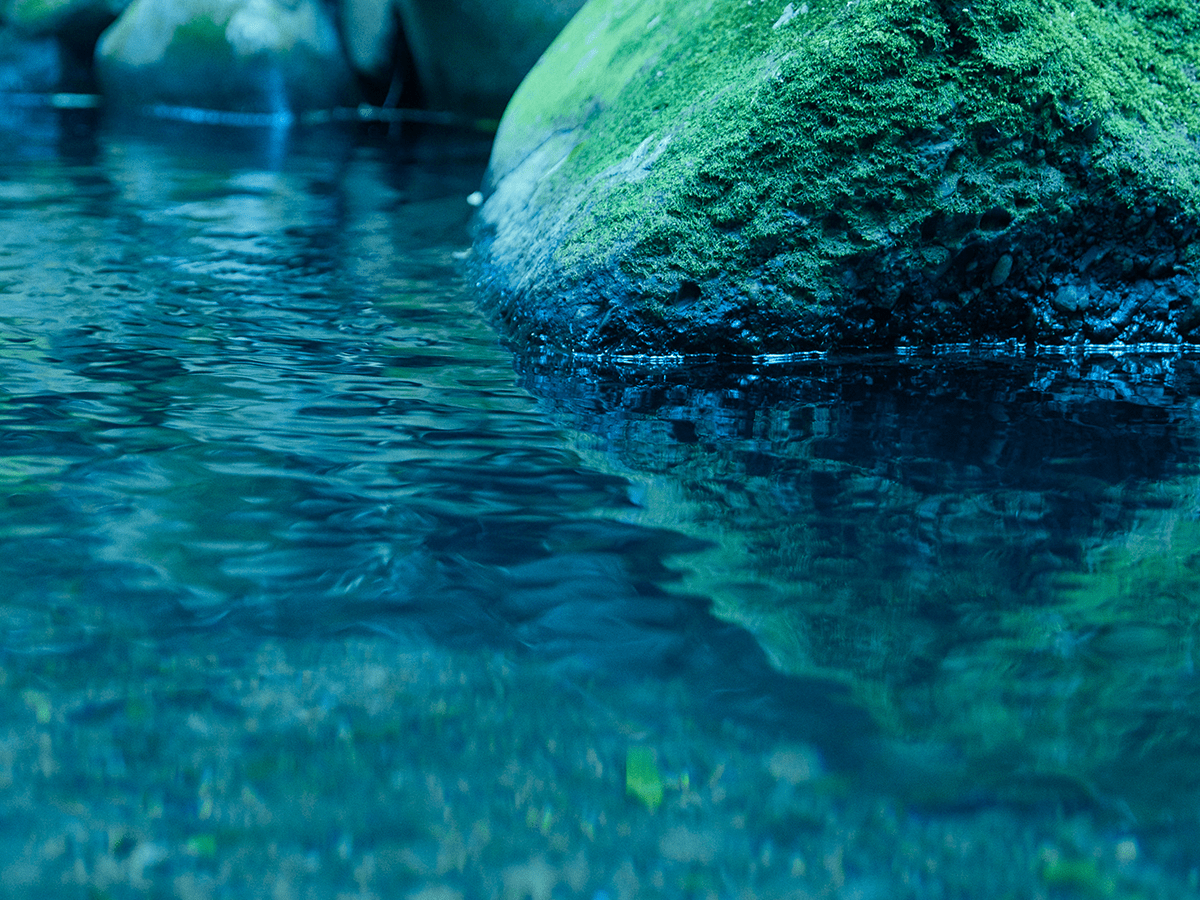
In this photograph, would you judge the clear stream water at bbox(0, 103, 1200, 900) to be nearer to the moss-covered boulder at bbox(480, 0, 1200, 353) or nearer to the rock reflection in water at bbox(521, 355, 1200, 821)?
the rock reflection in water at bbox(521, 355, 1200, 821)

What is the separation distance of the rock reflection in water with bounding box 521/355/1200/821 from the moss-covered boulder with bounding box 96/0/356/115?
1094 cm

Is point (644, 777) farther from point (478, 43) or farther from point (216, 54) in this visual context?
point (216, 54)

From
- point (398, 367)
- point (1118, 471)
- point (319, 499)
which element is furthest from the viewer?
point (398, 367)

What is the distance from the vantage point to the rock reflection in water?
186 cm

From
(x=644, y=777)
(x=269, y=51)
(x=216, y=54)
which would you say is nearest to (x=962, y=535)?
(x=644, y=777)

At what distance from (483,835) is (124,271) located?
399cm

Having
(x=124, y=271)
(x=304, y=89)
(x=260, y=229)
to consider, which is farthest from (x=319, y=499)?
(x=304, y=89)

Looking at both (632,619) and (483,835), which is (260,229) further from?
(483,835)

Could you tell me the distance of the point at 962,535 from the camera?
2.55 metres

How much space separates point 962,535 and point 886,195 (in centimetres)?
166

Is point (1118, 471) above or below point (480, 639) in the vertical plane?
above

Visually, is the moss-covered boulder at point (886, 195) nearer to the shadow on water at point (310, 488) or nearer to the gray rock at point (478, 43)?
the shadow on water at point (310, 488)

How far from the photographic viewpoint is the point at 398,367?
372 centimetres

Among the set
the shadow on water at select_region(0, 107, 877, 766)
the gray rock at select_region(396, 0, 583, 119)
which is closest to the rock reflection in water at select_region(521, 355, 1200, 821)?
the shadow on water at select_region(0, 107, 877, 766)
